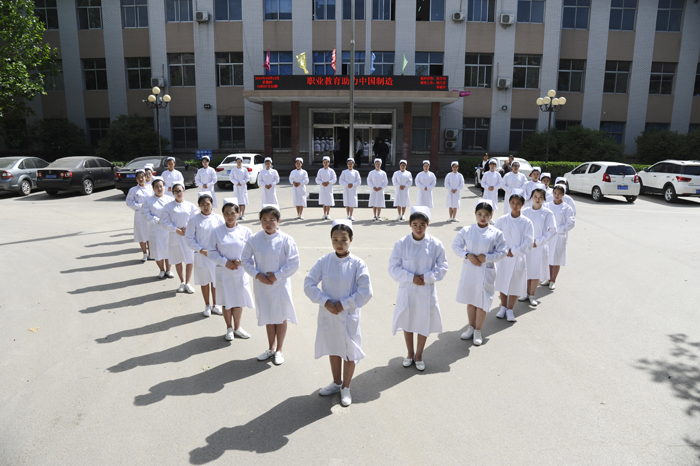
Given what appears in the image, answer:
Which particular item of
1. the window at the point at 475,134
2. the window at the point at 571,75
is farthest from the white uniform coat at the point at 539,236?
the window at the point at 571,75

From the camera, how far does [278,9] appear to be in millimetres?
29312

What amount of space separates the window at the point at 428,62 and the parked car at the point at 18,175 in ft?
70.5

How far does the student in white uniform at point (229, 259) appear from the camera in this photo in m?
5.59

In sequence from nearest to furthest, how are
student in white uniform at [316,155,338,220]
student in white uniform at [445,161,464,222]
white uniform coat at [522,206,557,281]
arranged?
white uniform coat at [522,206,557,281], student in white uniform at [445,161,464,222], student in white uniform at [316,155,338,220]

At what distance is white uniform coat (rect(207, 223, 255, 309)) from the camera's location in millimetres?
5641

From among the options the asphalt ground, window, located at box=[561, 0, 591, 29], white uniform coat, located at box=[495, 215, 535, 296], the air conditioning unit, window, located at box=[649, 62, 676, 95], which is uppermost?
window, located at box=[561, 0, 591, 29]

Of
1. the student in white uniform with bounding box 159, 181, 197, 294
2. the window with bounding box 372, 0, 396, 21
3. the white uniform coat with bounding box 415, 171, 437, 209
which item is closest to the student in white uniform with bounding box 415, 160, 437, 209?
the white uniform coat with bounding box 415, 171, 437, 209

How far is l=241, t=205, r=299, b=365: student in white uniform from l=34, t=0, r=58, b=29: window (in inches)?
1327

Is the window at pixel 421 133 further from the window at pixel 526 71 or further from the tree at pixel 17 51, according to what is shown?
the tree at pixel 17 51

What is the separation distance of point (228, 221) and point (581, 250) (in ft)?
27.8

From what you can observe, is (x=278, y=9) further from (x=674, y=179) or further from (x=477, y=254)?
(x=477, y=254)

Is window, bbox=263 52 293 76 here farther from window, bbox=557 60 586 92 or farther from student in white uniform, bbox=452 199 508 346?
student in white uniform, bbox=452 199 508 346

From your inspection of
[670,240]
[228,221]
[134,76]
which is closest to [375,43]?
[134,76]

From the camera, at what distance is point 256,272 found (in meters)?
5.02
